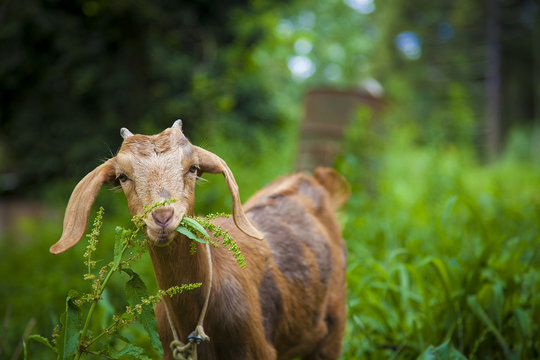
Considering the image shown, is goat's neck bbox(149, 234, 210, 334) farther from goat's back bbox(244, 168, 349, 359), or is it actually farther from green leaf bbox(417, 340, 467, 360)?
green leaf bbox(417, 340, 467, 360)

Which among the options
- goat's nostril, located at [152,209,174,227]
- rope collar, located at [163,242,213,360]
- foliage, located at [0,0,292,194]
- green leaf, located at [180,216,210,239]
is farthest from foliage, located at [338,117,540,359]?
foliage, located at [0,0,292,194]

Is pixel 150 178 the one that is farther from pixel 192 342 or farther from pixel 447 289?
pixel 447 289

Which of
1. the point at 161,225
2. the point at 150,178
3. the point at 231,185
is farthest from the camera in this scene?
the point at 231,185

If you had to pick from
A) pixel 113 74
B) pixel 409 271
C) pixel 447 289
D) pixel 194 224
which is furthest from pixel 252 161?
pixel 194 224

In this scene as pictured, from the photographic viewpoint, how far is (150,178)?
1611 millimetres

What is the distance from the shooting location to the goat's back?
2.29 m

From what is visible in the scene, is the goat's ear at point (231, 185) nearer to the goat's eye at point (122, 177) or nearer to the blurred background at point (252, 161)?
the goat's eye at point (122, 177)

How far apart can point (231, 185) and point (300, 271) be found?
35.1 inches

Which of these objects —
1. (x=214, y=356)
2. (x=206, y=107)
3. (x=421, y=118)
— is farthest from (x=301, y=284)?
(x=421, y=118)

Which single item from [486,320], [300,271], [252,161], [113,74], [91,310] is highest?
[113,74]

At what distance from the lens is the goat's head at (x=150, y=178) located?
1.59 m

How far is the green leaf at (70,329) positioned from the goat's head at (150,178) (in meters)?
0.17

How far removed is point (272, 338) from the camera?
7.34 feet

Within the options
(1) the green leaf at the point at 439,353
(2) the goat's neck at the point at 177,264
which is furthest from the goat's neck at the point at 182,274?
(1) the green leaf at the point at 439,353
